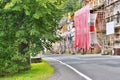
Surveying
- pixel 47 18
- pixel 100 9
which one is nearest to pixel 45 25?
pixel 47 18

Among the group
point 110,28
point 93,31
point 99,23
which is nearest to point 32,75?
point 110,28

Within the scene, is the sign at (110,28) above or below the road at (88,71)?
above

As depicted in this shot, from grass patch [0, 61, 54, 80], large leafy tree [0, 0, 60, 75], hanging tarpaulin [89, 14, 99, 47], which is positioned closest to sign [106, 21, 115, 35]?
hanging tarpaulin [89, 14, 99, 47]

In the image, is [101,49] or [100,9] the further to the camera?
[100,9]

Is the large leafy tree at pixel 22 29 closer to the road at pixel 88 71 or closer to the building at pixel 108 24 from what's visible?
the road at pixel 88 71

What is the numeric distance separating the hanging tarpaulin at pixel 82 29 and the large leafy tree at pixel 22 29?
214 ft

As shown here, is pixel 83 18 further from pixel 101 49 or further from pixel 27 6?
pixel 27 6

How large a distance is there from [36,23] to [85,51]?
2793 inches

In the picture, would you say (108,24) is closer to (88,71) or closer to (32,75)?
(88,71)

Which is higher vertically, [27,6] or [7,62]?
[27,6]

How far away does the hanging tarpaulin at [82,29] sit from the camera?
92.2 meters

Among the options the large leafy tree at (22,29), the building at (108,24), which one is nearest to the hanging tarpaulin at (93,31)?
the building at (108,24)

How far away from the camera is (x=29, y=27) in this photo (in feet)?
79.6

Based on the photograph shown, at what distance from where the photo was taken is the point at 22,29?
79.5 feet
